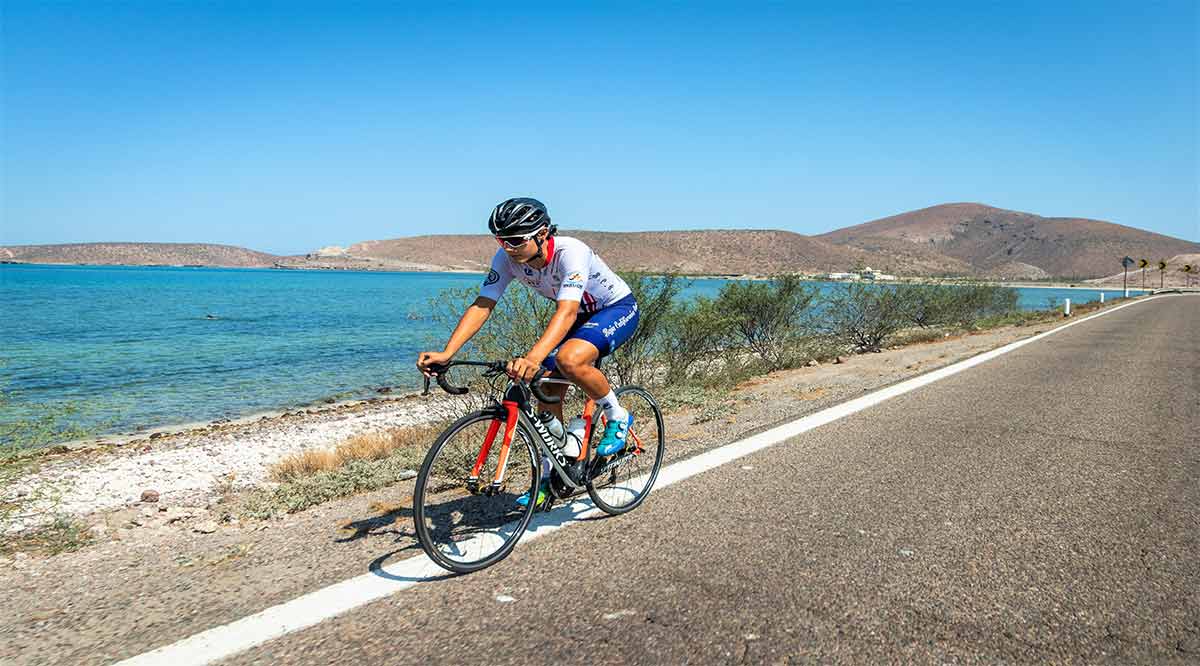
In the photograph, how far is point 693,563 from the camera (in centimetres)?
354

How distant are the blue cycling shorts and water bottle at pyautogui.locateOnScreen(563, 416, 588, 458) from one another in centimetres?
37

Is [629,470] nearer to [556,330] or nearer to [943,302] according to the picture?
[556,330]

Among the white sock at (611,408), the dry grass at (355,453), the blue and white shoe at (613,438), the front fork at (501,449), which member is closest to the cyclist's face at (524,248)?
the front fork at (501,449)

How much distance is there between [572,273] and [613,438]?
102 cm

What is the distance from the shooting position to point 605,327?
4.29 m

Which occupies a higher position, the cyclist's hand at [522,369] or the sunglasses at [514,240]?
the sunglasses at [514,240]

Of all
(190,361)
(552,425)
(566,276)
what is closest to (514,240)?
(566,276)

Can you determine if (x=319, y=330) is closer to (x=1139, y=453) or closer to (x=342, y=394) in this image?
(x=342, y=394)

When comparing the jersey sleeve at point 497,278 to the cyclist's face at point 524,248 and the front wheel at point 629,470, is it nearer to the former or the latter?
the cyclist's face at point 524,248

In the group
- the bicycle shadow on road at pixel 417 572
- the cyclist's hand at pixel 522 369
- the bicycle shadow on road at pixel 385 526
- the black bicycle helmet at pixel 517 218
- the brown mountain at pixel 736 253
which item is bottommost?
the bicycle shadow on road at pixel 385 526

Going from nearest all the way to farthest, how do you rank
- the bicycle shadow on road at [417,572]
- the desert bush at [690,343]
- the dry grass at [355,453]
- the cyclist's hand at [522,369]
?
the bicycle shadow on road at [417,572] < the cyclist's hand at [522,369] < the dry grass at [355,453] < the desert bush at [690,343]

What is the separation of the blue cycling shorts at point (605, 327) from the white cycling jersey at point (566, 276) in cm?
6

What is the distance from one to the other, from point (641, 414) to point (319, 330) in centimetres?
3366

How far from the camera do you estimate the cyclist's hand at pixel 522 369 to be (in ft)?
11.8
